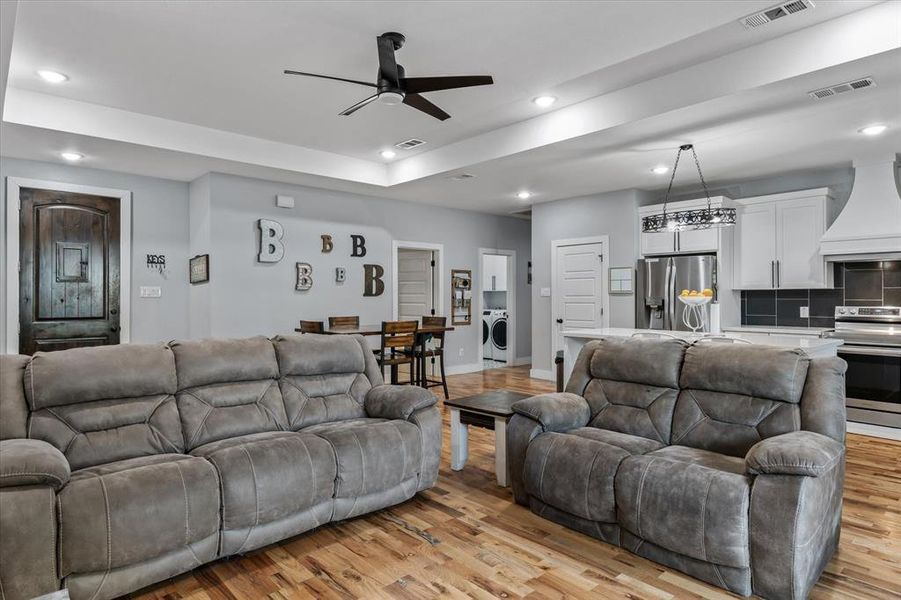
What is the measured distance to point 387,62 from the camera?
10.3ft

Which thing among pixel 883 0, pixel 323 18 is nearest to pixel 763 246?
pixel 883 0

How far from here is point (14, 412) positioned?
2354mm

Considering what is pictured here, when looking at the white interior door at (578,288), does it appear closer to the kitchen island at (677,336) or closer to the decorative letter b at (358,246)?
the kitchen island at (677,336)

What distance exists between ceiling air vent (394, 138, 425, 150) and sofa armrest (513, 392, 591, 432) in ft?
10.9

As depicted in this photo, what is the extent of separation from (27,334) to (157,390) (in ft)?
11.6

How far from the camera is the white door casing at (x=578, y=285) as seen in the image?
6887mm

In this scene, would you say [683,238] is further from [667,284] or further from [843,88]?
[843,88]

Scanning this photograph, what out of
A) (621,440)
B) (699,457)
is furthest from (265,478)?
(699,457)

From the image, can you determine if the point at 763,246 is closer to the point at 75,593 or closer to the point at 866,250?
the point at 866,250

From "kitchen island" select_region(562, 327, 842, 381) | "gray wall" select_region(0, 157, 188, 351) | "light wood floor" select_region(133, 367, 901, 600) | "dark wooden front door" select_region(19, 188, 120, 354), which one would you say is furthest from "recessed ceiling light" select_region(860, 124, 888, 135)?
"dark wooden front door" select_region(19, 188, 120, 354)

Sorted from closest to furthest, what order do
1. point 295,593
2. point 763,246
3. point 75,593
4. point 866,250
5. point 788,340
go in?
point 75,593, point 295,593, point 788,340, point 866,250, point 763,246

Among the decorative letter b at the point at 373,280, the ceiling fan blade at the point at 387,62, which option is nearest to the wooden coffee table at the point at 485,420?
the ceiling fan blade at the point at 387,62

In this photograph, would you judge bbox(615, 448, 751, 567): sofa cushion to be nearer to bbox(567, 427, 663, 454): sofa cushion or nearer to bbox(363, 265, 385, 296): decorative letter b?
bbox(567, 427, 663, 454): sofa cushion

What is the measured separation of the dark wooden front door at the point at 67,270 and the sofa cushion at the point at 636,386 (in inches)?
201
